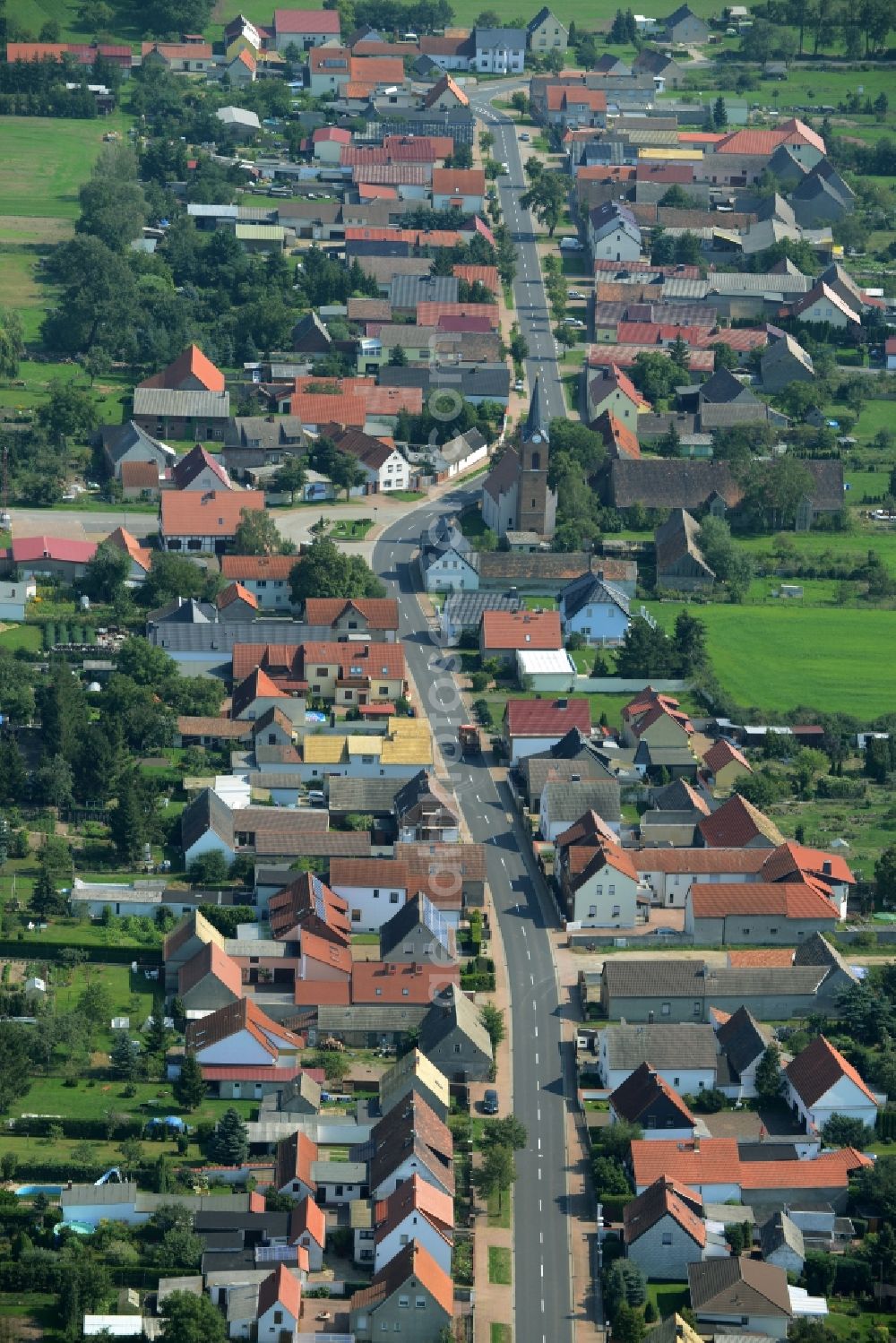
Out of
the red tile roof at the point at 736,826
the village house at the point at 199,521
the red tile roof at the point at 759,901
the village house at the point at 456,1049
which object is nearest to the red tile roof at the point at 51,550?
the village house at the point at 199,521

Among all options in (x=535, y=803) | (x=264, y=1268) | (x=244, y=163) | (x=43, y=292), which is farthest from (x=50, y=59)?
(x=264, y=1268)

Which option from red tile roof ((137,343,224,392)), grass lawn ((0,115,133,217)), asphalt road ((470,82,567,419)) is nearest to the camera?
red tile roof ((137,343,224,392))

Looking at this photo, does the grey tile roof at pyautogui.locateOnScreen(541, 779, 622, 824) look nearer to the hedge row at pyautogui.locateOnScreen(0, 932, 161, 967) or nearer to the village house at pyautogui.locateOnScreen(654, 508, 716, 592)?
the hedge row at pyautogui.locateOnScreen(0, 932, 161, 967)

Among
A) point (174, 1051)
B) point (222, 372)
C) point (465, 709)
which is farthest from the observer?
point (222, 372)

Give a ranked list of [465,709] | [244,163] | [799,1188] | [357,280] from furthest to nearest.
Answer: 1. [244,163]
2. [357,280]
3. [465,709]
4. [799,1188]

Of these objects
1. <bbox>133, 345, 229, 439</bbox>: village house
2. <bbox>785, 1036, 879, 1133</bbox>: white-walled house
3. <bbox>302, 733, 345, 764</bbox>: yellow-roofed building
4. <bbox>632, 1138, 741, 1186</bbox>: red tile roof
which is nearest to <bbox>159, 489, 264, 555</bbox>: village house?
<bbox>133, 345, 229, 439</bbox>: village house

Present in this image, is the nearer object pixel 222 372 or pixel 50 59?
pixel 222 372

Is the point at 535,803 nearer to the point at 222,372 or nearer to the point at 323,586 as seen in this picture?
the point at 323,586
